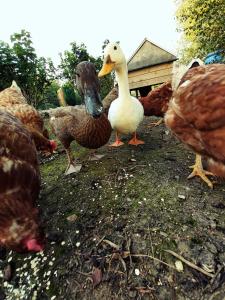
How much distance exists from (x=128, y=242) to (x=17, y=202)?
0.79 metres

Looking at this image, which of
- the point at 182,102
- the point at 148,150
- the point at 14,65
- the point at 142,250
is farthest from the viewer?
the point at 14,65

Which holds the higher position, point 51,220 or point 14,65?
point 14,65

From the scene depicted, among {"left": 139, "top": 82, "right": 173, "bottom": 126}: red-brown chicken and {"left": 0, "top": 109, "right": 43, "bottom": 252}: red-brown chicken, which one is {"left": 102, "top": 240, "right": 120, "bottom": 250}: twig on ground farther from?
{"left": 139, "top": 82, "right": 173, "bottom": 126}: red-brown chicken

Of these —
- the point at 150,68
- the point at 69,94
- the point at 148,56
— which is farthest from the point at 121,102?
the point at 69,94

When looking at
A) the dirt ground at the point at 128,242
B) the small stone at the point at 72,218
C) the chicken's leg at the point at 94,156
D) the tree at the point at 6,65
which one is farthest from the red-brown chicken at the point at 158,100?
the tree at the point at 6,65

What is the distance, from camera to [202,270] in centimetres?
136

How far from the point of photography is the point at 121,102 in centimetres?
344

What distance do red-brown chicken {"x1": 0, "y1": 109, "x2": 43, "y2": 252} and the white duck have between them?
1818mm

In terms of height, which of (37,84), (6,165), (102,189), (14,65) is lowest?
(102,189)

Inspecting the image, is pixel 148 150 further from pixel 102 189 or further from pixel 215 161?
pixel 215 161

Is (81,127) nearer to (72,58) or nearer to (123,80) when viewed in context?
(123,80)

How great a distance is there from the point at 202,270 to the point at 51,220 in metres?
1.22

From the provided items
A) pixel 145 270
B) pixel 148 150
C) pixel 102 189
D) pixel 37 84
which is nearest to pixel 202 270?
pixel 145 270

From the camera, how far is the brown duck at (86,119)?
2459 millimetres
